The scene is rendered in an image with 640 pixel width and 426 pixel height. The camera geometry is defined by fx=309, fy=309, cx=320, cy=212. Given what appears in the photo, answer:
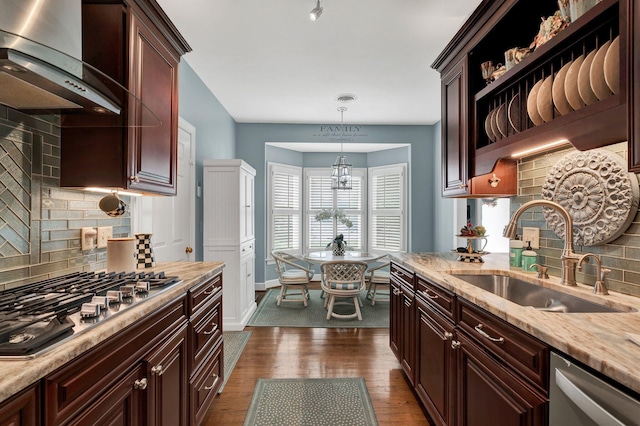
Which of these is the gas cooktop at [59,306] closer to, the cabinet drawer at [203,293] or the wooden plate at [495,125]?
the cabinet drawer at [203,293]

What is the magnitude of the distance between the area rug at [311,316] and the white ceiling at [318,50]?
2792mm

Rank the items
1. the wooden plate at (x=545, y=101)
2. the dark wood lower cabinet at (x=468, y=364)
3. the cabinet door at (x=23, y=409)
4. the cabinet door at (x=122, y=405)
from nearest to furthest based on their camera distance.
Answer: the cabinet door at (x=23, y=409) → the cabinet door at (x=122, y=405) → the dark wood lower cabinet at (x=468, y=364) → the wooden plate at (x=545, y=101)

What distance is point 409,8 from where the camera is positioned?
232 centimetres

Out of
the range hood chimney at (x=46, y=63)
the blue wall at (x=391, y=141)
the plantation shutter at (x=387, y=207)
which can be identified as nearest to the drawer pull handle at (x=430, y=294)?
the range hood chimney at (x=46, y=63)

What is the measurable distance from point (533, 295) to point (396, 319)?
1.11 m

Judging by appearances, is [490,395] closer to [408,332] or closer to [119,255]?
[408,332]

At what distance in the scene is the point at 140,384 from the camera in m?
1.16

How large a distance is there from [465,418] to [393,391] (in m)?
0.94

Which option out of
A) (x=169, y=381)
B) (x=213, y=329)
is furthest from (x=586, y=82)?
(x=213, y=329)

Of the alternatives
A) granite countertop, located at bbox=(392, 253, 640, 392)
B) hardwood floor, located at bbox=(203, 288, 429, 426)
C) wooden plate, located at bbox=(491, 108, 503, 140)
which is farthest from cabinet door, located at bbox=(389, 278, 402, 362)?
wooden plate, located at bbox=(491, 108, 503, 140)

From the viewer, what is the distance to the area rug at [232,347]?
2.64 m

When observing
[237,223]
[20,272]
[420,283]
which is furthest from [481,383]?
[237,223]

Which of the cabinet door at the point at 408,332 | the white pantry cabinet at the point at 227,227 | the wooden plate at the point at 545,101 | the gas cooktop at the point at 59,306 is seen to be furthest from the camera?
the white pantry cabinet at the point at 227,227

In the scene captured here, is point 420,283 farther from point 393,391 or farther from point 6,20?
point 6,20
